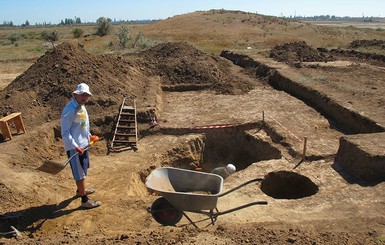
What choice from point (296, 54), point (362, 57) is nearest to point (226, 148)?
point (296, 54)

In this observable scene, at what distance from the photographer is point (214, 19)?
5447cm

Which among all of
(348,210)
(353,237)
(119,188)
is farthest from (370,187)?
(119,188)

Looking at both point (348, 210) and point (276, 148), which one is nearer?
point (348, 210)

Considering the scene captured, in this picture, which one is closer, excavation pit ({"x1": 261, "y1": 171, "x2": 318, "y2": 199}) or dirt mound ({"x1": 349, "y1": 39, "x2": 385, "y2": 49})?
excavation pit ({"x1": 261, "y1": 171, "x2": 318, "y2": 199})

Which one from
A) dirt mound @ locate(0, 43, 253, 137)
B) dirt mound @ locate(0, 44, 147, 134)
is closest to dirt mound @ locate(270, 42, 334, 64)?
dirt mound @ locate(0, 43, 253, 137)

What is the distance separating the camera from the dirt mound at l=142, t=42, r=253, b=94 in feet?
54.1

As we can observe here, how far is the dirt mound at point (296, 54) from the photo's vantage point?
20703mm

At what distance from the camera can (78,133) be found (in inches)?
249

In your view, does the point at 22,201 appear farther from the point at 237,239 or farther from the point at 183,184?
the point at 237,239

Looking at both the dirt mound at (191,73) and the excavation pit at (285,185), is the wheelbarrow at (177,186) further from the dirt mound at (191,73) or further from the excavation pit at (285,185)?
the dirt mound at (191,73)

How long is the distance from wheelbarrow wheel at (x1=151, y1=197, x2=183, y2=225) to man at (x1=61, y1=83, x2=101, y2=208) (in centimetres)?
149

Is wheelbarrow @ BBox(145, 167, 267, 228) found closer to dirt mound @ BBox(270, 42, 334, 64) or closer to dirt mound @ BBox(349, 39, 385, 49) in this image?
dirt mound @ BBox(270, 42, 334, 64)

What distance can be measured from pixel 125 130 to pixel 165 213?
5.71 m

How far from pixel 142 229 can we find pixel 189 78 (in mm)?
12050
